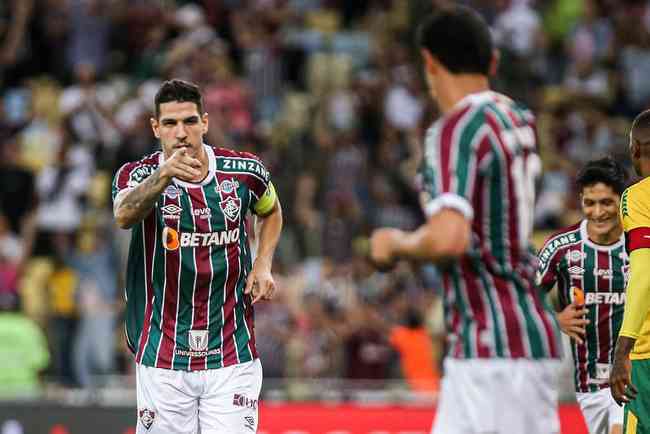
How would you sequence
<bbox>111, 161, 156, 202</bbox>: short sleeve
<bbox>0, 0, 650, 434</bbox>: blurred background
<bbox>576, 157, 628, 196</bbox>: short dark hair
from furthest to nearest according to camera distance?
<bbox>0, 0, 650, 434</bbox>: blurred background, <bbox>576, 157, 628, 196</bbox>: short dark hair, <bbox>111, 161, 156, 202</bbox>: short sleeve

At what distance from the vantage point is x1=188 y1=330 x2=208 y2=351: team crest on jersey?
23.0 ft

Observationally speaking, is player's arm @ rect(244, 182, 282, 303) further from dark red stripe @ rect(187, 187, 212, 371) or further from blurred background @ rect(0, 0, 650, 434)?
blurred background @ rect(0, 0, 650, 434)

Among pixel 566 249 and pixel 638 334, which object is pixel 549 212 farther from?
pixel 638 334

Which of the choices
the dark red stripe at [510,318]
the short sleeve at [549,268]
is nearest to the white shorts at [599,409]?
the short sleeve at [549,268]

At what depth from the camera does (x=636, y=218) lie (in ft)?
20.9

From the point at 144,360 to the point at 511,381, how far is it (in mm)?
2349

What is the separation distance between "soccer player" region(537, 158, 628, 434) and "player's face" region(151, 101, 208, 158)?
2084 mm

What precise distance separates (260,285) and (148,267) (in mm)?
583

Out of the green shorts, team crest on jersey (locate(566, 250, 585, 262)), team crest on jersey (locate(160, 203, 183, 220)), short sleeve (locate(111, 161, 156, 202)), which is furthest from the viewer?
team crest on jersey (locate(566, 250, 585, 262))

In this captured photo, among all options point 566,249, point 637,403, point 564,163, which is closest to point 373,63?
point 564,163

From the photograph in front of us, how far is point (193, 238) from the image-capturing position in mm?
7035

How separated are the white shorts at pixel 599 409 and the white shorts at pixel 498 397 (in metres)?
2.20

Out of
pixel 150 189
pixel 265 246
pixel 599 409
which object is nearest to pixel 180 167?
pixel 150 189

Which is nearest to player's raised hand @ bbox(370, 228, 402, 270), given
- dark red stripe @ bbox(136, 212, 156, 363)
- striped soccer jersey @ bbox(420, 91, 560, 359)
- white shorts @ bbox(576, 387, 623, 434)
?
striped soccer jersey @ bbox(420, 91, 560, 359)
